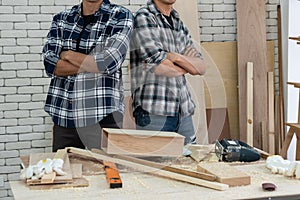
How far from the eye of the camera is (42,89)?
4109 millimetres

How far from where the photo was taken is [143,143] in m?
2.35

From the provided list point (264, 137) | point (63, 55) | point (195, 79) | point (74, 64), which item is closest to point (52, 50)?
point (63, 55)

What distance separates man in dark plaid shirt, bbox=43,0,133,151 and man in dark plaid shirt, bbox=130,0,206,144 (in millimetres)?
97

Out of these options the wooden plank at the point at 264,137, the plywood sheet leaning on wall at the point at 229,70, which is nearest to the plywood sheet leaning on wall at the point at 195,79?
the plywood sheet leaning on wall at the point at 229,70

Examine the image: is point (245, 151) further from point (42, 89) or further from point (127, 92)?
point (42, 89)

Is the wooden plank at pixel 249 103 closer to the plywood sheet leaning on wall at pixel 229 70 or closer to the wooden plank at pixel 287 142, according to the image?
the plywood sheet leaning on wall at pixel 229 70

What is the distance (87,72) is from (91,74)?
3 centimetres

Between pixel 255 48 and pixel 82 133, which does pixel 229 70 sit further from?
pixel 82 133

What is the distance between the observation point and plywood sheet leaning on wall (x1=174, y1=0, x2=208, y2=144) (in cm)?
409

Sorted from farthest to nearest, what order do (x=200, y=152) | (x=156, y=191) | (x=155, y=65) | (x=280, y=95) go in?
(x=280, y=95) < (x=155, y=65) < (x=200, y=152) < (x=156, y=191)

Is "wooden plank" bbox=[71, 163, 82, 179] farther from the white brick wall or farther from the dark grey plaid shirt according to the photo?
the white brick wall

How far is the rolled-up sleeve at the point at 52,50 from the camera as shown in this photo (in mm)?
2939

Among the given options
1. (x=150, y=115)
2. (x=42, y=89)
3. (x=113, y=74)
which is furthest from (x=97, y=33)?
(x=42, y=89)

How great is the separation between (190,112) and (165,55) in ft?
1.25
